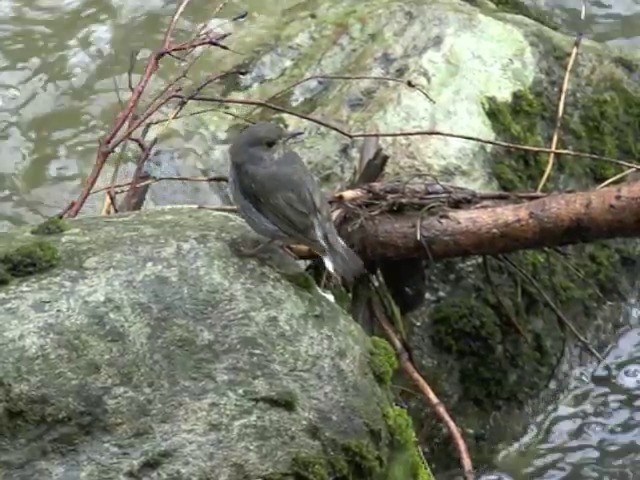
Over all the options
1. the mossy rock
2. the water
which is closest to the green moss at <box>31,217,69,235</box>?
the mossy rock

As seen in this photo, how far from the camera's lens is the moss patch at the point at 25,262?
115 inches

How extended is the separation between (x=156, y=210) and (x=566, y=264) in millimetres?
→ 2060

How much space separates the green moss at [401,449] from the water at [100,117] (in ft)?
4.31

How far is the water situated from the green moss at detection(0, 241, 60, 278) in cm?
223

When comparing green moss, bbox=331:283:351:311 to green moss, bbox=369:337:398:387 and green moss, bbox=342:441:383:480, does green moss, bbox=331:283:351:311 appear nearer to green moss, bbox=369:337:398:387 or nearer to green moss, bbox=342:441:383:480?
green moss, bbox=369:337:398:387

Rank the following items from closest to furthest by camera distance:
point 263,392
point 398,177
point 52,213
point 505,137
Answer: point 263,392 → point 398,177 → point 505,137 → point 52,213

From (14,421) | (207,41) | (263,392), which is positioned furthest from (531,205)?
(14,421)

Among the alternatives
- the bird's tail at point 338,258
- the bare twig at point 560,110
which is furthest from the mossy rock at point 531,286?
the bird's tail at point 338,258

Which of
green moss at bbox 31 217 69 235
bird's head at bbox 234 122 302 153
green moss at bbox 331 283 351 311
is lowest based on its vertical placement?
green moss at bbox 331 283 351 311

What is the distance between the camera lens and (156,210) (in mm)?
3508

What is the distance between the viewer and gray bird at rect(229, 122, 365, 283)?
3.48 metres

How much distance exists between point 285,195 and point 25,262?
0.92 metres

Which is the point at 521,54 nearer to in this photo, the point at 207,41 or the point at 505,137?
the point at 505,137

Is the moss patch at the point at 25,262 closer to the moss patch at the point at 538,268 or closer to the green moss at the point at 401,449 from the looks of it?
the green moss at the point at 401,449
